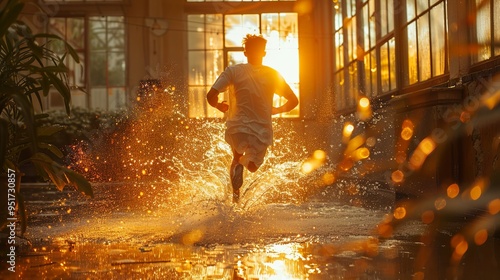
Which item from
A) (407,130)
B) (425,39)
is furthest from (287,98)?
(425,39)

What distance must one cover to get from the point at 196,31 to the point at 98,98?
3142 millimetres

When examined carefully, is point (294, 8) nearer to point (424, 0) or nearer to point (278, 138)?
point (278, 138)

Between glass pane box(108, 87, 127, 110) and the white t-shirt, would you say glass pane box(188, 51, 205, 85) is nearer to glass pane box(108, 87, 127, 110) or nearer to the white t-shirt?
glass pane box(108, 87, 127, 110)

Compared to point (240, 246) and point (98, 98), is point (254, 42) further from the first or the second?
point (98, 98)

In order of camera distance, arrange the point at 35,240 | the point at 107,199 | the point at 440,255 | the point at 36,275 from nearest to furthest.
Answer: the point at 36,275
the point at 440,255
the point at 35,240
the point at 107,199

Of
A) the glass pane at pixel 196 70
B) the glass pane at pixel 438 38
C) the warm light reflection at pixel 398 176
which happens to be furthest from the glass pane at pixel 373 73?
the glass pane at pixel 196 70

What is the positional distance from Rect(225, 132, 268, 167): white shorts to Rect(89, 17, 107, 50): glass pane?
51.9ft

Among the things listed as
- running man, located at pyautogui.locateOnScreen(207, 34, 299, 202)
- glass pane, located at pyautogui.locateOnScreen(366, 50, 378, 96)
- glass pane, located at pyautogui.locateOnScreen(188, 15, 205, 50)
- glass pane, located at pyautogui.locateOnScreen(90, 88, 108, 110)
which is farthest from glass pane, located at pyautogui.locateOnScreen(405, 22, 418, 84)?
glass pane, located at pyautogui.locateOnScreen(90, 88, 108, 110)

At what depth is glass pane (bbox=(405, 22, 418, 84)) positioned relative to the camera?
12406 mm

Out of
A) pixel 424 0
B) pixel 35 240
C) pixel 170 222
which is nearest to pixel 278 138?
pixel 424 0

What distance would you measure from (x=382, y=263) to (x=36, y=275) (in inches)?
72.8

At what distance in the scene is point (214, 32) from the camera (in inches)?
923

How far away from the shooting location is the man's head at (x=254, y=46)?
325 inches

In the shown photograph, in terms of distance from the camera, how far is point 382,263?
4840 mm
